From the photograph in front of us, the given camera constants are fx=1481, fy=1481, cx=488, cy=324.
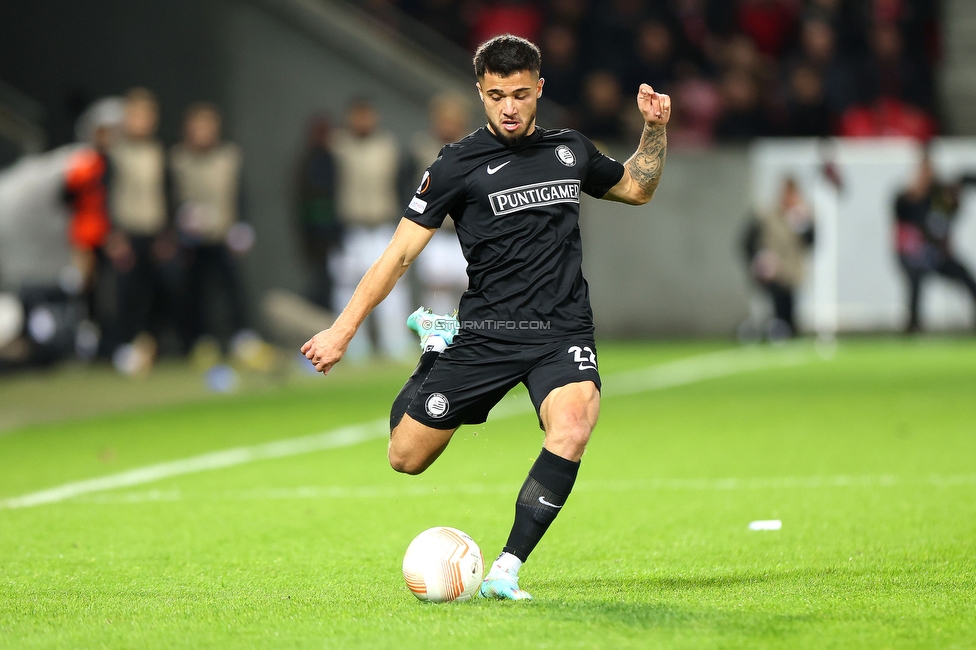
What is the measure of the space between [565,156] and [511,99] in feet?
1.21

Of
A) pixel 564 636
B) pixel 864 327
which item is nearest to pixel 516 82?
pixel 564 636

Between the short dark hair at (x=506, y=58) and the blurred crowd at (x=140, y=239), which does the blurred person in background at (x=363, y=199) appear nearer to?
the blurred crowd at (x=140, y=239)

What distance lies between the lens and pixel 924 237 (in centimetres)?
1964

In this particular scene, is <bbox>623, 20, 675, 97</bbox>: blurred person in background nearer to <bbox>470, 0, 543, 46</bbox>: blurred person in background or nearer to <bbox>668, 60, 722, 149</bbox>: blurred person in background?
<bbox>668, 60, 722, 149</bbox>: blurred person in background

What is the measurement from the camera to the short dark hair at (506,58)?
17.5ft

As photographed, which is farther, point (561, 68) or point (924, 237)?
point (561, 68)

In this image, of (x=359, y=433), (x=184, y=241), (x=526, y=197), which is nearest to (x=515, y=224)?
(x=526, y=197)

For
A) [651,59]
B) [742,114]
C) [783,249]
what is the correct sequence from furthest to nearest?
[651,59]
[742,114]
[783,249]

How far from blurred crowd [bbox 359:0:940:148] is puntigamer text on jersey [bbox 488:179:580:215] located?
581 inches

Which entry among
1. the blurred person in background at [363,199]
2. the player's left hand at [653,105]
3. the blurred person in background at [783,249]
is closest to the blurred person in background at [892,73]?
the blurred person in background at [783,249]

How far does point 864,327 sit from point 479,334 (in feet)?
49.8

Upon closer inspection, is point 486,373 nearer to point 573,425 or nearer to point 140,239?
point 573,425

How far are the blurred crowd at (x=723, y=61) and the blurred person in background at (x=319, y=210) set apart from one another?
328cm

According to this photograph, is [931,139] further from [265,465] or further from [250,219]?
[265,465]
